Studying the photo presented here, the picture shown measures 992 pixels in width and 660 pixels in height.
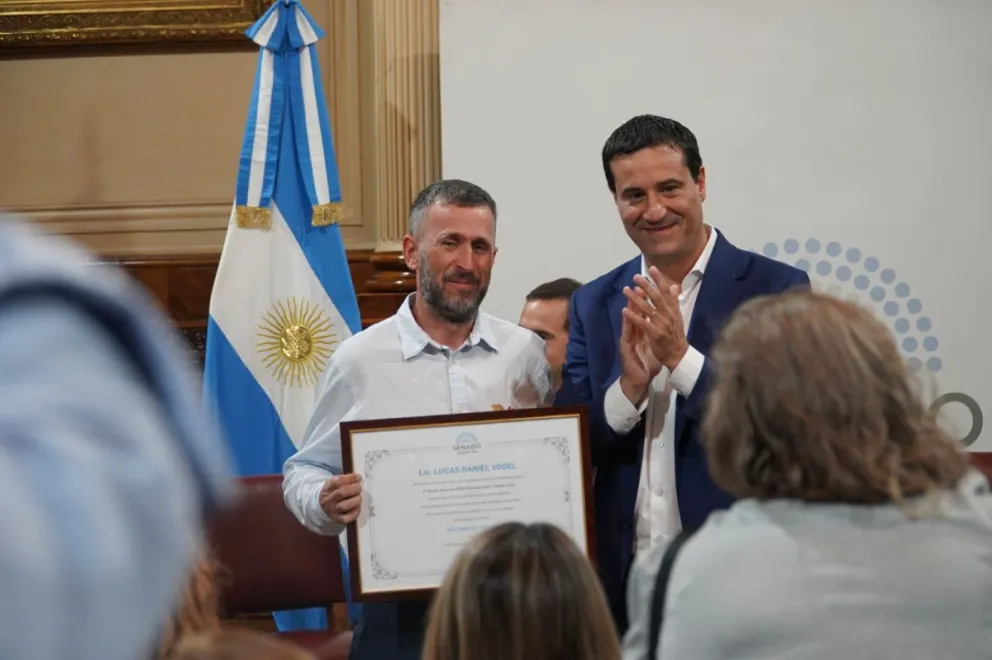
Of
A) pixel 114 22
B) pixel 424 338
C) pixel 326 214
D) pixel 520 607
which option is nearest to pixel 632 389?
pixel 424 338

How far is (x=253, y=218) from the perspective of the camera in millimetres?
4445

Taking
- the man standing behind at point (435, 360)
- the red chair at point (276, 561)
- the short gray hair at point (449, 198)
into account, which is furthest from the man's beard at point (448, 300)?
the red chair at point (276, 561)

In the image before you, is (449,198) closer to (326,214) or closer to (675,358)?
(675,358)

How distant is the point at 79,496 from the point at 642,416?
2.36 meters

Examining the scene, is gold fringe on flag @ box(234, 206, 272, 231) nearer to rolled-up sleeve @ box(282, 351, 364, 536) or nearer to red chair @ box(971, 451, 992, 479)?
rolled-up sleeve @ box(282, 351, 364, 536)

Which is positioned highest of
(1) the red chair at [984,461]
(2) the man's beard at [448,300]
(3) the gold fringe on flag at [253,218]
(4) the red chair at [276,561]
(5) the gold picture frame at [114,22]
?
(5) the gold picture frame at [114,22]

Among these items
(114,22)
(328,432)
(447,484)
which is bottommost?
(447,484)

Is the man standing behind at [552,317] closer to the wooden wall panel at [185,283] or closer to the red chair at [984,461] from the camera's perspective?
the red chair at [984,461]

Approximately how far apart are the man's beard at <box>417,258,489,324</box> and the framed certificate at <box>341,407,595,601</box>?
1.13 ft

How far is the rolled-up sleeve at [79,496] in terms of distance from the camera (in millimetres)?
453

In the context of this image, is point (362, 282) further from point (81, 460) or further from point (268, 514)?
point (81, 460)

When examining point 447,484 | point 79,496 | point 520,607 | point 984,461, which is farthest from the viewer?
point 984,461

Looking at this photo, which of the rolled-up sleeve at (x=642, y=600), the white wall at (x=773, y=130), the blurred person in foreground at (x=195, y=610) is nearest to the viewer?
the blurred person in foreground at (x=195, y=610)

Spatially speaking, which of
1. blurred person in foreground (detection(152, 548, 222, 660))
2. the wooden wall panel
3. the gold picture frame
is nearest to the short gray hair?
blurred person in foreground (detection(152, 548, 222, 660))
